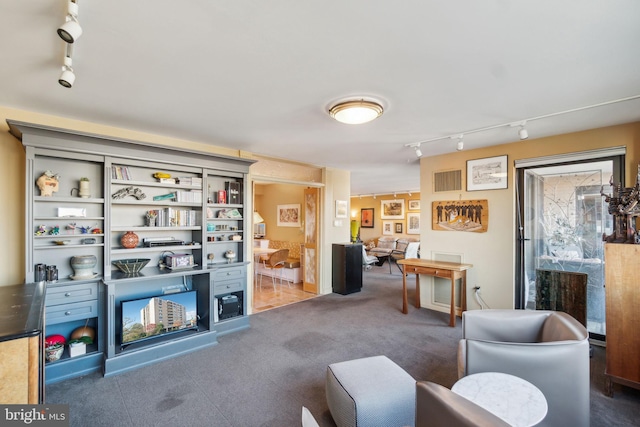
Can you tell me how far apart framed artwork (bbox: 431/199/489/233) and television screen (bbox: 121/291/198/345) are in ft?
12.1

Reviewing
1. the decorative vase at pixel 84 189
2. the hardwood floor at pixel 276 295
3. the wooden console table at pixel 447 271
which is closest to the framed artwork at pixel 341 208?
the hardwood floor at pixel 276 295

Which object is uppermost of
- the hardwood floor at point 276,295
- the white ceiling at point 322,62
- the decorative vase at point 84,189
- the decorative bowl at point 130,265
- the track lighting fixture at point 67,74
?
the white ceiling at point 322,62

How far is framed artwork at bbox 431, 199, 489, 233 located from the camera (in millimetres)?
4105

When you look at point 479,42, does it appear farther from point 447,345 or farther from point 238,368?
point 238,368

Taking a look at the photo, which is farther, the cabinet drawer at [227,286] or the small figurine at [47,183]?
the cabinet drawer at [227,286]

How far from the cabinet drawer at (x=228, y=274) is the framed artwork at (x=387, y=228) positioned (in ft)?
23.5

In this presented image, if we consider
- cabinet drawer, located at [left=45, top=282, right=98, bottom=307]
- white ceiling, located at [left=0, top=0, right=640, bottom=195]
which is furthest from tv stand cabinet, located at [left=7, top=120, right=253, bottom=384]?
white ceiling, located at [left=0, top=0, right=640, bottom=195]

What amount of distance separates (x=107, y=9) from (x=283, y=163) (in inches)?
142

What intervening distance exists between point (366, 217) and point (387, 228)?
1042 mm

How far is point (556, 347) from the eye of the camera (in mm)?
1693

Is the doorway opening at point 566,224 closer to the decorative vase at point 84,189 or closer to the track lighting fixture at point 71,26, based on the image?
the track lighting fixture at point 71,26

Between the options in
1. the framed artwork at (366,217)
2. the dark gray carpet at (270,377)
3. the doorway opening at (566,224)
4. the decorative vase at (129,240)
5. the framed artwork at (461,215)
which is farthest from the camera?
the framed artwork at (366,217)

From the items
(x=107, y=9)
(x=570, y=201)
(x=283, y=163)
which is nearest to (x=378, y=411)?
(x=107, y=9)

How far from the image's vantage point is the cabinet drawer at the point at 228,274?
12.0 feet
